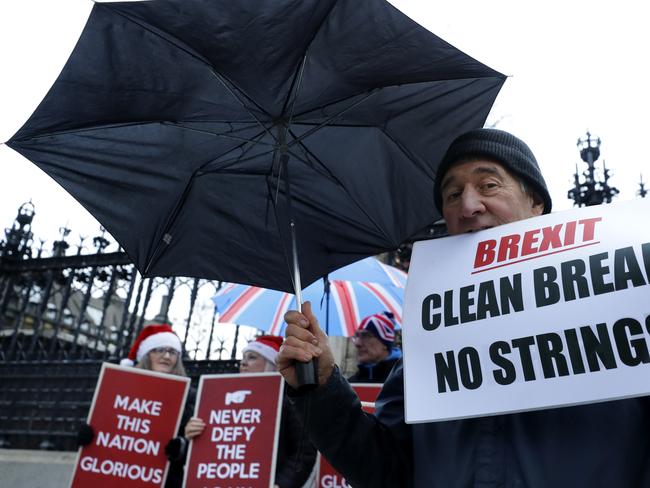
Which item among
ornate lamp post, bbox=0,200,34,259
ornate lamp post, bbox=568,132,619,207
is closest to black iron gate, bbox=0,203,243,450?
ornate lamp post, bbox=0,200,34,259

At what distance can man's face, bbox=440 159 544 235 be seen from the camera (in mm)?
1910

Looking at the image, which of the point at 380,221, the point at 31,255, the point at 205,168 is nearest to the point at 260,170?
the point at 205,168

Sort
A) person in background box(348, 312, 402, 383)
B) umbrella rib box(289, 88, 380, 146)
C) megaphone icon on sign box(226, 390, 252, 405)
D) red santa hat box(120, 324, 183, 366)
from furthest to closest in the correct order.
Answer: person in background box(348, 312, 402, 383)
red santa hat box(120, 324, 183, 366)
megaphone icon on sign box(226, 390, 252, 405)
umbrella rib box(289, 88, 380, 146)

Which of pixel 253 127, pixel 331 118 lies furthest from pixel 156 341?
pixel 331 118

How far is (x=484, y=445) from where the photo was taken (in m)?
1.56

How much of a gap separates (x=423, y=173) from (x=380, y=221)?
0.96 feet

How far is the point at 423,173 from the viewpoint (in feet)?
9.37

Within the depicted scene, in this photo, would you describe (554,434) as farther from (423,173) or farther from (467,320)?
(423,173)

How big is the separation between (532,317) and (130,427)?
12.0ft

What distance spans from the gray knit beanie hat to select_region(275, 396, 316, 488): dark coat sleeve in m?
2.62

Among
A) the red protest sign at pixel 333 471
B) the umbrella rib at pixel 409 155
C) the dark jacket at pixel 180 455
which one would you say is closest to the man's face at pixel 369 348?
the red protest sign at pixel 333 471

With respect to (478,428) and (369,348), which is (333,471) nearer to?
(369,348)

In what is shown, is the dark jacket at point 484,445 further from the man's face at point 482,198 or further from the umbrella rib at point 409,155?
the umbrella rib at point 409,155

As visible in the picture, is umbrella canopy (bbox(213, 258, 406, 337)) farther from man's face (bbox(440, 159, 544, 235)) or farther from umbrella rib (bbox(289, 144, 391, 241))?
man's face (bbox(440, 159, 544, 235))
